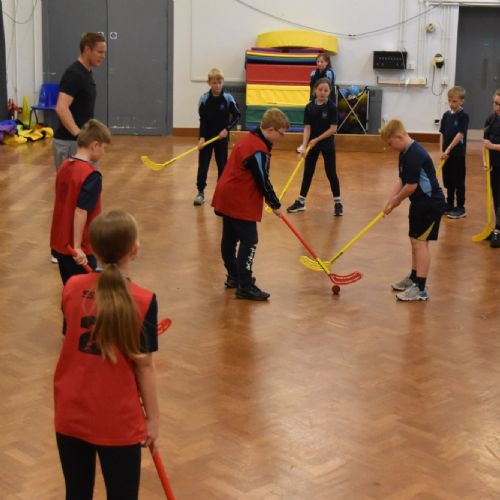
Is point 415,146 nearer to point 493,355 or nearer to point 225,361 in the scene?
point 493,355

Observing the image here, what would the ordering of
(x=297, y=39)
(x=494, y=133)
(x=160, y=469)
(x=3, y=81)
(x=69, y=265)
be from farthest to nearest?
(x=297, y=39) < (x=3, y=81) < (x=494, y=133) < (x=69, y=265) < (x=160, y=469)

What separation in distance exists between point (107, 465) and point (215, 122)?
299 inches

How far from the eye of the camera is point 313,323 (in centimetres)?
643

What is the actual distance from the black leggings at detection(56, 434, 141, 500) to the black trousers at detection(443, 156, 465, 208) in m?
7.61

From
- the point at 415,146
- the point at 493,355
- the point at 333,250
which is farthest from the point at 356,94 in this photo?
the point at 493,355

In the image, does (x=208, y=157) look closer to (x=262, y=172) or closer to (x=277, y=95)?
(x=262, y=172)

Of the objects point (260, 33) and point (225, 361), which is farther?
point (260, 33)

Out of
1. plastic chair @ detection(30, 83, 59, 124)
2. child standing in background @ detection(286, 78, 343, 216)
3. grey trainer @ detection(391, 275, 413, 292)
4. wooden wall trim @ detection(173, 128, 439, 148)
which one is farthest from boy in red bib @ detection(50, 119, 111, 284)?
plastic chair @ detection(30, 83, 59, 124)

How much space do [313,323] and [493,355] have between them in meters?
1.28

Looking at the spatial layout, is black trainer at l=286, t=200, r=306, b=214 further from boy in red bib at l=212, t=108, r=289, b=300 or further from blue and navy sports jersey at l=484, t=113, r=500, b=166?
boy in red bib at l=212, t=108, r=289, b=300

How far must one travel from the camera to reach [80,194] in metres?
5.29

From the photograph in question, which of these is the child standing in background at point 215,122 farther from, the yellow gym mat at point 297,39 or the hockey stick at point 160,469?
the hockey stick at point 160,469

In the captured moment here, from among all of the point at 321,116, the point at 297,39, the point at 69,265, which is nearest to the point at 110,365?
the point at 69,265

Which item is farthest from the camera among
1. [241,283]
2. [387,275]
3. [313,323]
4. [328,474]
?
[387,275]
